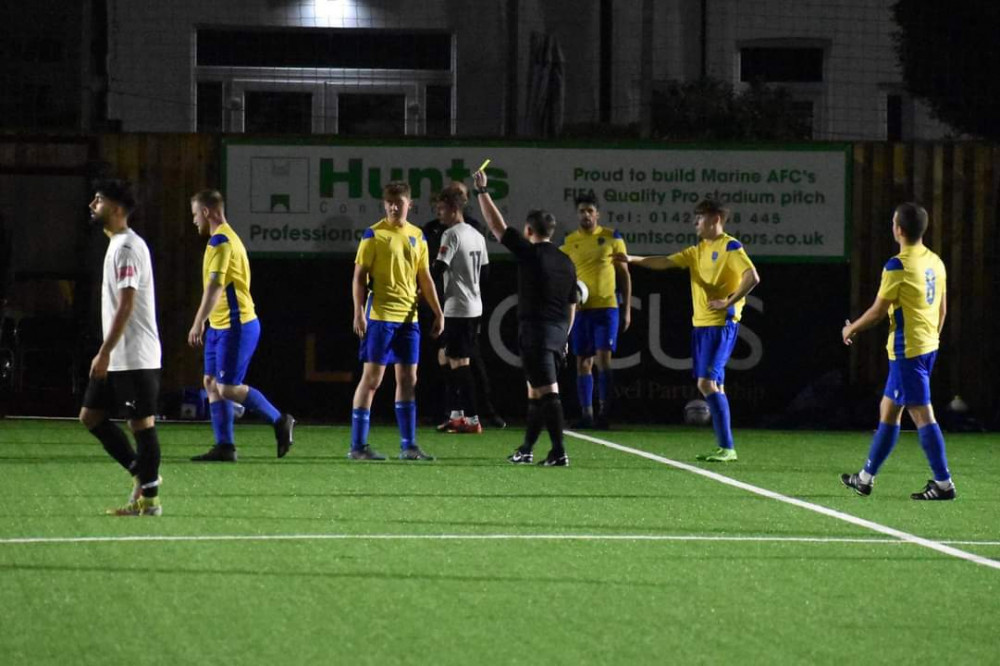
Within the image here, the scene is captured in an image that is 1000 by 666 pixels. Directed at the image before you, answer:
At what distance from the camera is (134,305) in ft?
31.6

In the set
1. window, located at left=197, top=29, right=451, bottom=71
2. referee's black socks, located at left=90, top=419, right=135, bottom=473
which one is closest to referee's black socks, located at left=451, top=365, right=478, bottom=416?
referee's black socks, located at left=90, top=419, right=135, bottom=473

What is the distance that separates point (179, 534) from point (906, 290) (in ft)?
15.6

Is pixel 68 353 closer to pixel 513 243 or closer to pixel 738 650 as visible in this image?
pixel 513 243

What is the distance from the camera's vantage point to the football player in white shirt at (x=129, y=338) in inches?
377

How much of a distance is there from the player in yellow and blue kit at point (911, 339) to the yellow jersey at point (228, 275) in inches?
167

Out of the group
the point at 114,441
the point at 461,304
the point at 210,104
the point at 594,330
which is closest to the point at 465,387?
the point at 461,304

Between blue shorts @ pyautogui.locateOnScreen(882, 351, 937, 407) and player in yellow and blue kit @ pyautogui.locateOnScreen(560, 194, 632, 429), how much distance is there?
6.02 m

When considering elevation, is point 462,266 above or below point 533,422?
above

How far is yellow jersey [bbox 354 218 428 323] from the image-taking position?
13469 mm

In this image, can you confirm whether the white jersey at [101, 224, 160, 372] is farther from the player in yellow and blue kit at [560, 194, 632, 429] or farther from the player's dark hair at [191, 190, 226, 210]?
the player in yellow and blue kit at [560, 194, 632, 429]

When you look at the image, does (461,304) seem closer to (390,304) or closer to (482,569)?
(390,304)

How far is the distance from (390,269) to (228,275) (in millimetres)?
1213

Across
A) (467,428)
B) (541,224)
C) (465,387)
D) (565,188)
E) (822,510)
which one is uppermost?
(565,188)

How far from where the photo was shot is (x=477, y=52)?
1033 inches
